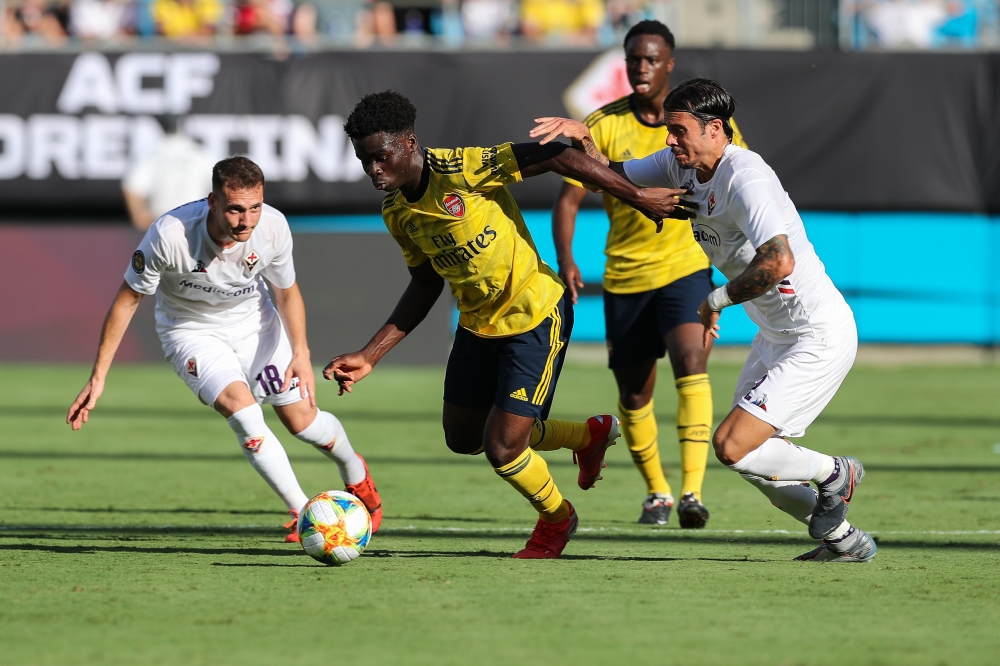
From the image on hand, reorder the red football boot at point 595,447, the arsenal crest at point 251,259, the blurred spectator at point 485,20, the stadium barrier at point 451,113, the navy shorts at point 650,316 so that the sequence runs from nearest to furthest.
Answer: the red football boot at point 595,447 < the arsenal crest at point 251,259 < the navy shorts at point 650,316 < the stadium barrier at point 451,113 < the blurred spectator at point 485,20

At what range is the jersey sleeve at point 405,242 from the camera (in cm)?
588

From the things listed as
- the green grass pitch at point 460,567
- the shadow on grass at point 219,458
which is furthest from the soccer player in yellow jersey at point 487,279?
the shadow on grass at point 219,458

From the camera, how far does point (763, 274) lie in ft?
17.0

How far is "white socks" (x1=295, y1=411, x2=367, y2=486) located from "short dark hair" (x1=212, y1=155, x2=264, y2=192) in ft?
4.60

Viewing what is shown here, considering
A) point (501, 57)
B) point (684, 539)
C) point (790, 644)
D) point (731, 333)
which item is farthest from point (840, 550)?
point (501, 57)

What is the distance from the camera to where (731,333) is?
640 inches

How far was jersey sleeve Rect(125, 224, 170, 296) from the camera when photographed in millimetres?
6406

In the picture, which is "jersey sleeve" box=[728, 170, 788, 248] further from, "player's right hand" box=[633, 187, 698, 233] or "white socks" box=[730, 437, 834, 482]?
"white socks" box=[730, 437, 834, 482]

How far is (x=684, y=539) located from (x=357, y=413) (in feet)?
19.9

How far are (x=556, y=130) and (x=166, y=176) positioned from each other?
11.8 m

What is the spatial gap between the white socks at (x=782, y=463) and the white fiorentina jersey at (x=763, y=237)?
50cm

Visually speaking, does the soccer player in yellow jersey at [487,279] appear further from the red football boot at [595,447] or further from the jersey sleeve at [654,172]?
the jersey sleeve at [654,172]

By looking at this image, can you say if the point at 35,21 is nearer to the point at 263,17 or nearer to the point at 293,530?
the point at 263,17

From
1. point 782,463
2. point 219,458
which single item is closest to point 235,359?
point 782,463
